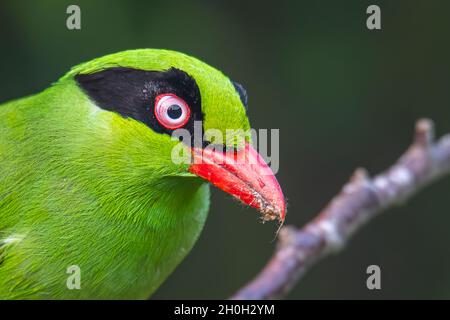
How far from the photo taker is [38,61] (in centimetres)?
627

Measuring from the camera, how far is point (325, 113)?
22.7 feet

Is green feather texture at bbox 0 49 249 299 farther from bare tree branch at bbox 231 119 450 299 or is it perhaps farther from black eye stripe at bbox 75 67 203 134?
bare tree branch at bbox 231 119 450 299

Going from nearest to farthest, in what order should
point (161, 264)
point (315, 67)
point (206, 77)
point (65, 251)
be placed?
point (206, 77) < point (65, 251) < point (161, 264) < point (315, 67)

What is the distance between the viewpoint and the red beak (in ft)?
10.5

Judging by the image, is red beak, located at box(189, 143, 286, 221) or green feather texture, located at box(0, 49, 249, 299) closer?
red beak, located at box(189, 143, 286, 221)

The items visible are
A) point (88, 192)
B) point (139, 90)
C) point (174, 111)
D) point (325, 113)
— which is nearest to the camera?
point (174, 111)

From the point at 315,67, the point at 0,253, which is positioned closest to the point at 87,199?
the point at 0,253

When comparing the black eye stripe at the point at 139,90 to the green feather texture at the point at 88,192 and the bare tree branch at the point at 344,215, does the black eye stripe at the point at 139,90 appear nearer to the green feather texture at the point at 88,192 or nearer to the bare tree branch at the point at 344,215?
the green feather texture at the point at 88,192

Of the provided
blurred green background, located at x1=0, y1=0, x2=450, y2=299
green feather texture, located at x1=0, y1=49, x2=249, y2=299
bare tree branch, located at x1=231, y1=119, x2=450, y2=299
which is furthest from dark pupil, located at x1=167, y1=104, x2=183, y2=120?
blurred green background, located at x1=0, y1=0, x2=450, y2=299

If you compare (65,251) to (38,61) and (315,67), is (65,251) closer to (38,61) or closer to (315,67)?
(38,61)

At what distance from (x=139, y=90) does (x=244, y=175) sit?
0.60 meters

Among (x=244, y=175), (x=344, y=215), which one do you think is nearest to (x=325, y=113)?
(x=344, y=215)

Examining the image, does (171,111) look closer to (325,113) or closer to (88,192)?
(88,192)

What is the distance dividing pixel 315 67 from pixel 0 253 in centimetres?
396
